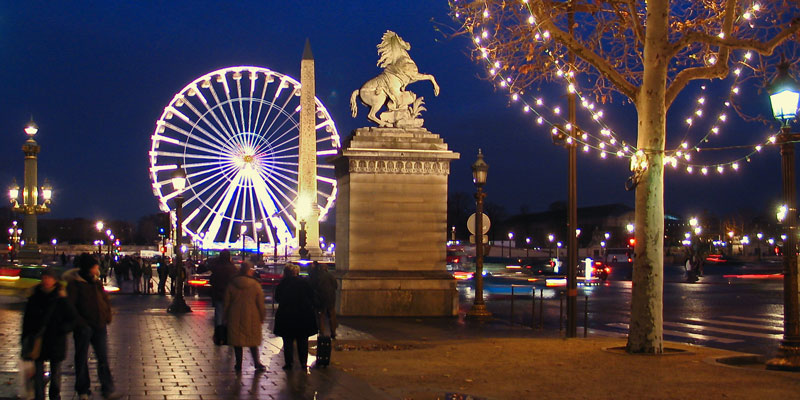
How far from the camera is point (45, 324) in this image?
9.91 metres

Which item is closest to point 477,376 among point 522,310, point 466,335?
point 466,335

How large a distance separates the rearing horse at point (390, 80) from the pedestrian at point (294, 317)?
12.7 metres

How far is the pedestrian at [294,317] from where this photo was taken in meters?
13.3

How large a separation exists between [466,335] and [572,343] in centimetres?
315

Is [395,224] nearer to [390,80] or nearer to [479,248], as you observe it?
[479,248]

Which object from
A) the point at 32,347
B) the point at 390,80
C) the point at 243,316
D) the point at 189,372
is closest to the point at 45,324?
the point at 32,347

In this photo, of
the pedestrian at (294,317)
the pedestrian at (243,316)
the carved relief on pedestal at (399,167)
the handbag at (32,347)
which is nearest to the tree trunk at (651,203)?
the pedestrian at (294,317)

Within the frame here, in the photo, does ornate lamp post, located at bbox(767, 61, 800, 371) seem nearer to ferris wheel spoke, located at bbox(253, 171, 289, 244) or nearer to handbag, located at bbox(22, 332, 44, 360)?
handbag, located at bbox(22, 332, 44, 360)

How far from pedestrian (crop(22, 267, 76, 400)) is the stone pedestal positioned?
1472 centimetres

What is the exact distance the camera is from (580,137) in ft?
62.5

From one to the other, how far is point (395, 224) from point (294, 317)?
11964mm

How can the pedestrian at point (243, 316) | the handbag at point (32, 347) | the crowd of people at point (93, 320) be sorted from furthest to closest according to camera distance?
the pedestrian at point (243, 316) < the crowd of people at point (93, 320) < the handbag at point (32, 347)

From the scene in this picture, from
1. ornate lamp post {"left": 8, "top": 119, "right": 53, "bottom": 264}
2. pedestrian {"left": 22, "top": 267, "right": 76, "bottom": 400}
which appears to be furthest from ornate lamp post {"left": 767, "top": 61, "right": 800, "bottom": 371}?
ornate lamp post {"left": 8, "top": 119, "right": 53, "bottom": 264}

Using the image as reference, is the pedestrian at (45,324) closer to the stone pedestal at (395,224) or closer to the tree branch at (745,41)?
the tree branch at (745,41)
